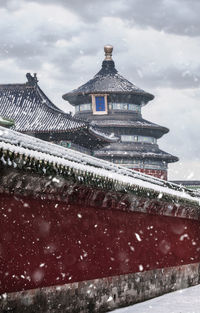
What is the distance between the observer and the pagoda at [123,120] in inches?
1415

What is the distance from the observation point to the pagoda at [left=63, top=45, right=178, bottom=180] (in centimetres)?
3594

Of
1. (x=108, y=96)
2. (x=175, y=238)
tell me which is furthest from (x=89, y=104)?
(x=175, y=238)

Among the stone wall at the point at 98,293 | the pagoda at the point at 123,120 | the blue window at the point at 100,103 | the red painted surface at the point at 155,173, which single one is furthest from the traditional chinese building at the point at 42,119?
the stone wall at the point at 98,293

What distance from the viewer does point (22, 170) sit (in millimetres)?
6828

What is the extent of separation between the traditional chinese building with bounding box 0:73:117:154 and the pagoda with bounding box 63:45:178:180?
6785 mm

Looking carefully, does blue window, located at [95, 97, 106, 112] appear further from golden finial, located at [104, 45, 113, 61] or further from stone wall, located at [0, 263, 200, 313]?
stone wall, located at [0, 263, 200, 313]

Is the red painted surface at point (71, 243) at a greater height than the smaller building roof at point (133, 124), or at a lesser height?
lesser

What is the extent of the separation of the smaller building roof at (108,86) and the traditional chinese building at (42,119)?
28.1 ft

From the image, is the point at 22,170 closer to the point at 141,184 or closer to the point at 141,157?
the point at 141,184

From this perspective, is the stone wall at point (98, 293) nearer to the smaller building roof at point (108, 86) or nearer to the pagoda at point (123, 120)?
the pagoda at point (123, 120)

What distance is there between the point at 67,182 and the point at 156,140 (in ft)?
101

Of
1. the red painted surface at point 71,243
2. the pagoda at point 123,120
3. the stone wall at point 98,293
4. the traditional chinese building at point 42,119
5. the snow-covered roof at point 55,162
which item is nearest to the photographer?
the snow-covered roof at point 55,162

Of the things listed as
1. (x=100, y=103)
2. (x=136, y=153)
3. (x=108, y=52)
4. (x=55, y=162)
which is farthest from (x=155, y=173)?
(x=55, y=162)

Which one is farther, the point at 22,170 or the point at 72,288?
the point at 72,288
